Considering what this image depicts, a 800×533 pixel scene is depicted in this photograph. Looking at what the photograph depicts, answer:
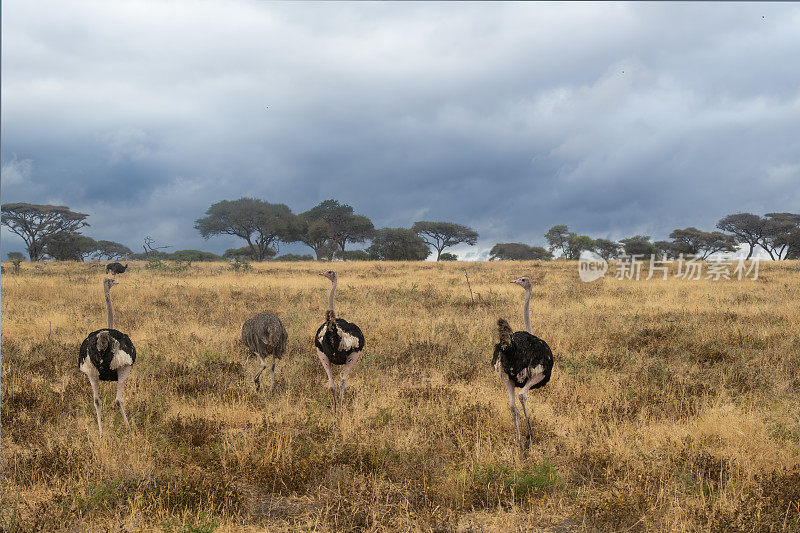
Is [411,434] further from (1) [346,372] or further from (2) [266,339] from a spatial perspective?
(2) [266,339]

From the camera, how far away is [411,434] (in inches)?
233

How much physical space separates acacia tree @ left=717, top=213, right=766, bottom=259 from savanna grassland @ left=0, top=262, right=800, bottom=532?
163 ft

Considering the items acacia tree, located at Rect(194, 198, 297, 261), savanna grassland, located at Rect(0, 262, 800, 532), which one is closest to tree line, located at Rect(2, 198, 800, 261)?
acacia tree, located at Rect(194, 198, 297, 261)

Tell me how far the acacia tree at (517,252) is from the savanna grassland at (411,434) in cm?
4719

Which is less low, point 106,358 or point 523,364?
point 523,364

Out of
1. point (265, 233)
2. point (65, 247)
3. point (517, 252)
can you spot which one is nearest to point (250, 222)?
point (265, 233)

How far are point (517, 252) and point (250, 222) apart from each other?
1178 inches

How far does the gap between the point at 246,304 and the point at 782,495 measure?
13148mm

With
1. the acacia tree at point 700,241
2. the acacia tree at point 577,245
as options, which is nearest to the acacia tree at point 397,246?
the acacia tree at point 577,245

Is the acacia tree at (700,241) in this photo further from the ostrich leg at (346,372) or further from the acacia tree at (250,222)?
the ostrich leg at (346,372)

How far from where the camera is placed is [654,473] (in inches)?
199

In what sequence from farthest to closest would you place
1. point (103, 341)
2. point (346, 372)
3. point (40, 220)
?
1. point (40, 220)
2. point (346, 372)
3. point (103, 341)

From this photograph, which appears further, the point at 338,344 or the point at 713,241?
the point at 713,241

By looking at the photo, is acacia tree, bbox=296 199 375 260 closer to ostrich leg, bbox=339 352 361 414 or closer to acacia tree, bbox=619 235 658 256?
acacia tree, bbox=619 235 658 256
